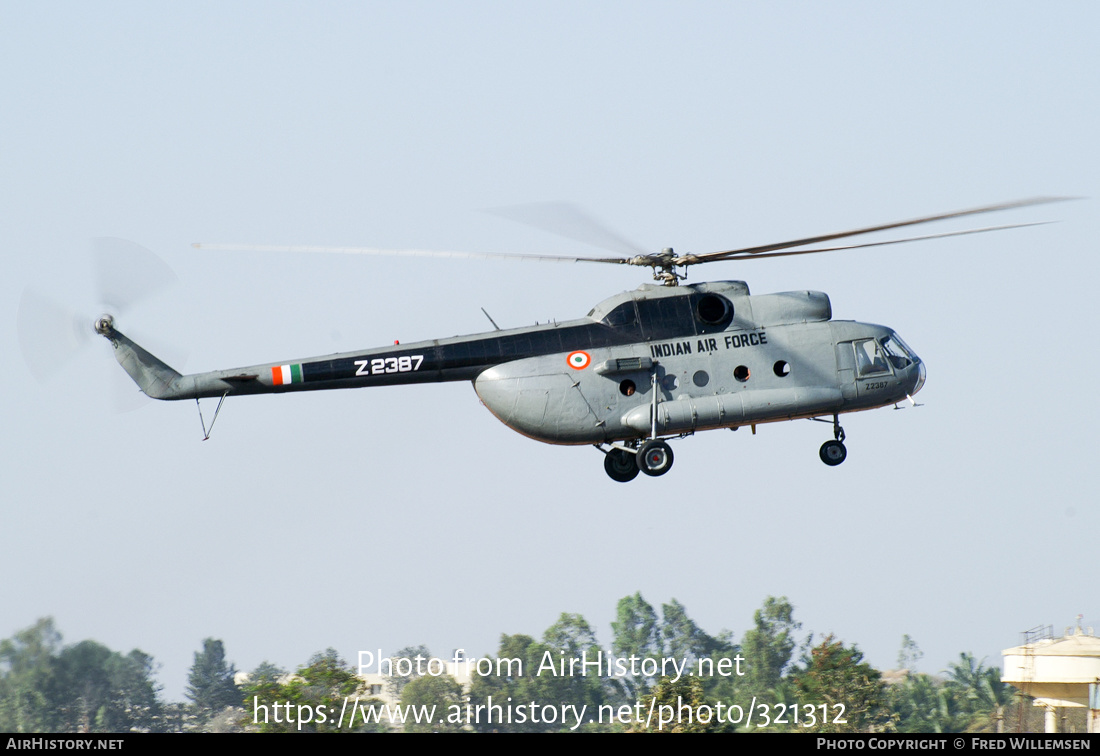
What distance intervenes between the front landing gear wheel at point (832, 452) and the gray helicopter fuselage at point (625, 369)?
109cm

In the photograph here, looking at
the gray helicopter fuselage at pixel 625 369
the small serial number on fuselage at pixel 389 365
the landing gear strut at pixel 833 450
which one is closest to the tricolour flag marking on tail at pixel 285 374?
the gray helicopter fuselage at pixel 625 369

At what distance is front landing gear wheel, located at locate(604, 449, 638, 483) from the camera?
30.3m

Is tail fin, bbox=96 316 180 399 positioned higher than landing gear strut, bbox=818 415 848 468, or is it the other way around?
tail fin, bbox=96 316 180 399

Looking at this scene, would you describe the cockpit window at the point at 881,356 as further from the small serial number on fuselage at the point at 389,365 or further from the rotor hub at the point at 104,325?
the rotor hub at the point at 104,325

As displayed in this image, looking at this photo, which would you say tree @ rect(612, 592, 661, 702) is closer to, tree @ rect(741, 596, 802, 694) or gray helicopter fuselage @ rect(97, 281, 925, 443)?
tree @ rect(741, 596, 802, 694)

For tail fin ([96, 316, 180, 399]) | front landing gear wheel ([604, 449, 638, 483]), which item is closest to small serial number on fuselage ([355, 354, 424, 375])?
tail fin ([96, 316, 180, 399])

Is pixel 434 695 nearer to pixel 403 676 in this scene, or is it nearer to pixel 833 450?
pixel 403 676

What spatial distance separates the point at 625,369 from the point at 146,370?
9.99 meters

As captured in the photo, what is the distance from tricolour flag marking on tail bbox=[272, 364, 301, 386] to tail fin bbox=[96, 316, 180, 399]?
84.2 inches

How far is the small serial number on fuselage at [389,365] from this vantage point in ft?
94.1

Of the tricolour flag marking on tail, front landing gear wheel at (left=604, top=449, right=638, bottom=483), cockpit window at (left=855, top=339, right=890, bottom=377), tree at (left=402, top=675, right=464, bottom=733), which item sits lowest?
tree at (left=402, top=675, right=464, bottom=733)

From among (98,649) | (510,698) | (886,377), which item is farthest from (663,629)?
(886,377)

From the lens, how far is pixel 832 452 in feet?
101

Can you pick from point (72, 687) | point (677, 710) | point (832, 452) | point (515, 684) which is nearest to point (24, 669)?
point (72, 687)
